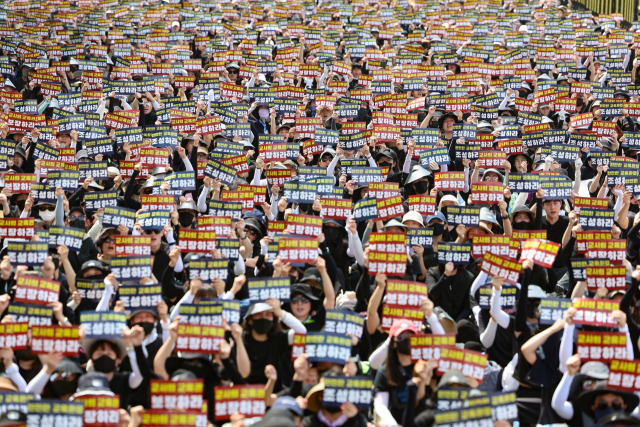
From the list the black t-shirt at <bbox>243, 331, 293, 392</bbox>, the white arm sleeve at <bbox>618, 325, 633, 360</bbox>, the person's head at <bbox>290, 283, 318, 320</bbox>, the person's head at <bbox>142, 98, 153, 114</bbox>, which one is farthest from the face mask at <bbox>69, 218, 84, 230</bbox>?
the white arm sleeve at <bbox>618, 325, 633, 360</bbox>

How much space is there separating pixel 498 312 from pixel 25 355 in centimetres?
420

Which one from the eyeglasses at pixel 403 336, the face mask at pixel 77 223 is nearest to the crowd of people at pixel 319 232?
the eyeglasses at pixel 403 336

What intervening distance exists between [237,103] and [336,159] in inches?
126

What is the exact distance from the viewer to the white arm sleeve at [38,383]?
8281 mm

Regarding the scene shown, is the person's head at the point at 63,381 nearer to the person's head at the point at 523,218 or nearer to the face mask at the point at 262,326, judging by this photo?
the face mask at the point at 262,326

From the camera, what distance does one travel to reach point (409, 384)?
7.86m

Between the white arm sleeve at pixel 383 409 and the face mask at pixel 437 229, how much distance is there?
383cm

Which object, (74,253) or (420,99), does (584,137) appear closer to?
(420,99)

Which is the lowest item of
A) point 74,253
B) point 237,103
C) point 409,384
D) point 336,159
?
point 409,384

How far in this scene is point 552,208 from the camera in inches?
482

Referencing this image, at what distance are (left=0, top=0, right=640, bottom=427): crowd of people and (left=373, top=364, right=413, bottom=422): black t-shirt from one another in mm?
18

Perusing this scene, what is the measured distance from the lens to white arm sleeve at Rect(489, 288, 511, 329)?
9.61 m

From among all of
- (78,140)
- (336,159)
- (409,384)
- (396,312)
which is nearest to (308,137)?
(336,159)

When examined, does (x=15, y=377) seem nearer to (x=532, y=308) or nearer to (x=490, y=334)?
(x=490, y=334)
